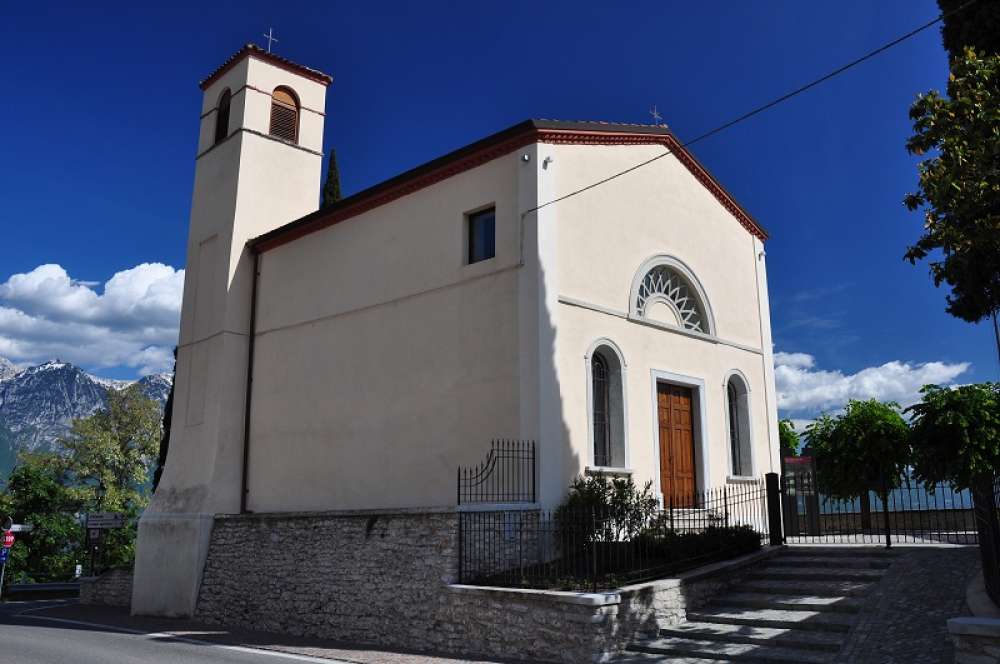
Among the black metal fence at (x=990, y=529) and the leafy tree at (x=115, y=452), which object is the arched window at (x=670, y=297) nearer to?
the black metal fence at (x=990, y=529)

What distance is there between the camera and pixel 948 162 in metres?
8.57

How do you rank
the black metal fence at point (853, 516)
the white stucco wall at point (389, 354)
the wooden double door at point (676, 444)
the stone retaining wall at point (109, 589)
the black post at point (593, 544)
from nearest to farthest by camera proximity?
the black post at point (593, 544)
the white stucco wall at point (389, 354)
the wooden double door at point (676, 444)
the black metal fence at point (853, 516)
the stone retaining wall at point (109, 589)

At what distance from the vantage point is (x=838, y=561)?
12.0 metres

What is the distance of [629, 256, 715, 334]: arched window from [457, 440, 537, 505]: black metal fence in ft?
12.2

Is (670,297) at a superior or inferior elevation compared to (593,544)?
superior

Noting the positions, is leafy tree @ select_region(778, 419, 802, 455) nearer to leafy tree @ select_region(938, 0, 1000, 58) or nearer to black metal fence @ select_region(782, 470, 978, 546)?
black metal fence @ select_region(782, 470, 978, 546)

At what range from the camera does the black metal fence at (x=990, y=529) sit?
27.3 feet

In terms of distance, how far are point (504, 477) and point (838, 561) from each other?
522 cm

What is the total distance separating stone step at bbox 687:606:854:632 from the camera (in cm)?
950

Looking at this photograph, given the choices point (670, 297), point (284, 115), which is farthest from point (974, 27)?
point (284, 115)

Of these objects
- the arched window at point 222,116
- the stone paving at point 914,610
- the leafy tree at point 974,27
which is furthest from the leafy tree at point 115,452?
the leafy tree at point 974,27

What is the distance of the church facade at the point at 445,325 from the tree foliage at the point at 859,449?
1787mm

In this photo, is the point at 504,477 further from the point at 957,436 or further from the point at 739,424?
the point at 739,424

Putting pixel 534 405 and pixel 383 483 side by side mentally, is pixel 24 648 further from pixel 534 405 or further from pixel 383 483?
pixel 534 405
